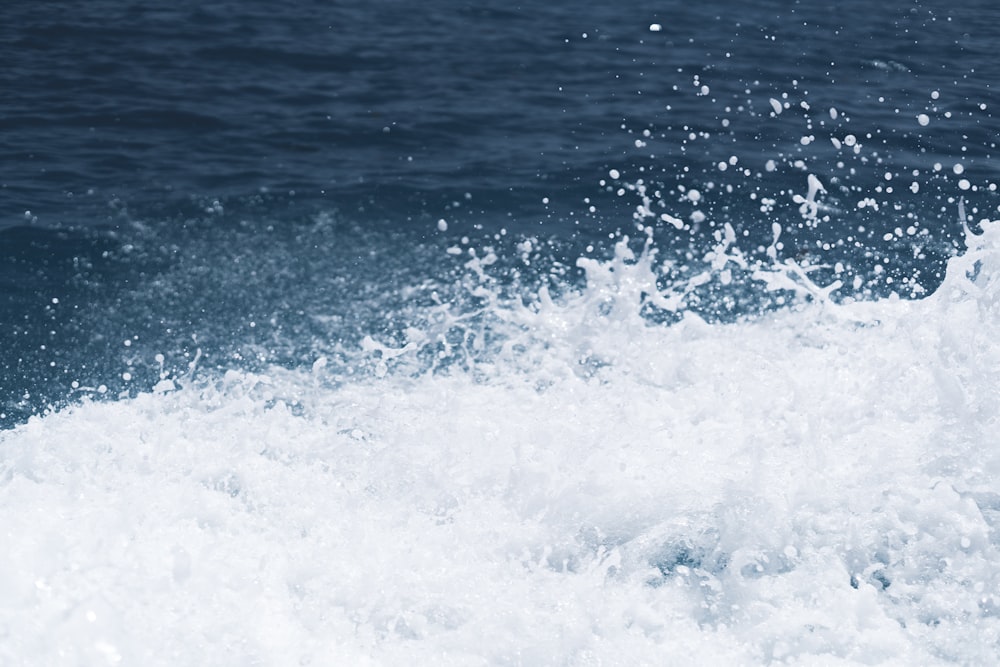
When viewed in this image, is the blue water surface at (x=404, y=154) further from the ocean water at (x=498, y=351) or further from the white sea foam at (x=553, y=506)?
the white sea foam at (x=553, y=506)

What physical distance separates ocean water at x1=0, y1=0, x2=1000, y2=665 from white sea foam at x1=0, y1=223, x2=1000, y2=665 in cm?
2

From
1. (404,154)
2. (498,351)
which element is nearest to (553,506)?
(498,351)

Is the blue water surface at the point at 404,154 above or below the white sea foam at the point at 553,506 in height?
above

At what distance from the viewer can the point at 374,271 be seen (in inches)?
374

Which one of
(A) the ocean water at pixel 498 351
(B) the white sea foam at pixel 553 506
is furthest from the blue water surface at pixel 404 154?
(B) the white sea foam at pixel 553 506

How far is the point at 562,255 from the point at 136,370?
11.8 ft

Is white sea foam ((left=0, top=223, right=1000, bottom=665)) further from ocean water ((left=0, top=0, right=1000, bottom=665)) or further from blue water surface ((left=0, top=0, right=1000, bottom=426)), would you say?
blue water surface ((left=0, top=0, right=1000, bottom=426))

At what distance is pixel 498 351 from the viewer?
323 inches

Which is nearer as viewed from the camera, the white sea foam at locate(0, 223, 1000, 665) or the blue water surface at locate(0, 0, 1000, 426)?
the white sea foam at locate(0, 223, 1000, 665)

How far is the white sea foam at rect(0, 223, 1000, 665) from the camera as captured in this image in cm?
556

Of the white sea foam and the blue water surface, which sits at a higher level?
the blue water surface

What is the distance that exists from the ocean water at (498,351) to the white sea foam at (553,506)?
0.07ft

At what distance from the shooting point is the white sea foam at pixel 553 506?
5.56 metres

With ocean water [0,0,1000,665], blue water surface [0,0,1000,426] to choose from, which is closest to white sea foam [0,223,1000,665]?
ocean water [0,0,1000,665]
